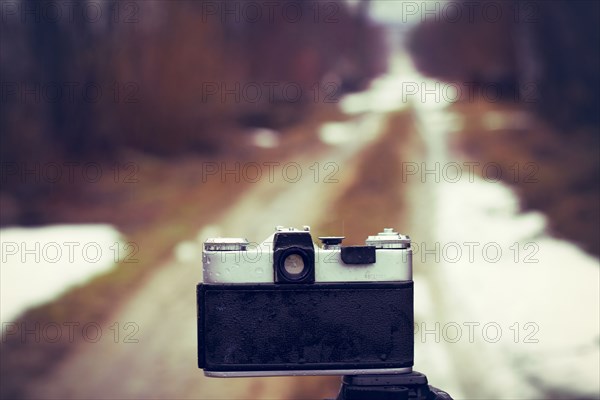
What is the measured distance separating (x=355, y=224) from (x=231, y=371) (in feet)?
27.5

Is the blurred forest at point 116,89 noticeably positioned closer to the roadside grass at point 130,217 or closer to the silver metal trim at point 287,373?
the roadside grass at point 130,217

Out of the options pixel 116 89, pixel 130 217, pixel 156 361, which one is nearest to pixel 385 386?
pixel 156 361

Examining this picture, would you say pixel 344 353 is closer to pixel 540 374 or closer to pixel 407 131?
pixel 540 374

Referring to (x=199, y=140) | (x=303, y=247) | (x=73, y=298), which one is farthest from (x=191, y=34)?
(x=303, y=247)

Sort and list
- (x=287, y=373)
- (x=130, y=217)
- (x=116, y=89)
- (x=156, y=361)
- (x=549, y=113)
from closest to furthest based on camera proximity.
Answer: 1. (x=287, y=373)
2. (x=156, y=361)
3. (x=130, y=217)
4. (x=116, y=89)
5. (x=549, y=113)

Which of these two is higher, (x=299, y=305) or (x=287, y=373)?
(x=299, y=305)

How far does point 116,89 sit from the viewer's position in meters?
16.0

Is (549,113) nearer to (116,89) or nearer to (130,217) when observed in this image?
(116,89)

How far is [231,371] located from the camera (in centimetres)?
282

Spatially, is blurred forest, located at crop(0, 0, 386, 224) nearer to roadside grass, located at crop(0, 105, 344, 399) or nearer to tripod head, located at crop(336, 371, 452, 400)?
roadside grass, located at crop(0, 105, 344, 399)

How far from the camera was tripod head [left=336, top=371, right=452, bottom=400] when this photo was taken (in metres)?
2.90

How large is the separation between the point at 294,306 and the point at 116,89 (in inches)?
538

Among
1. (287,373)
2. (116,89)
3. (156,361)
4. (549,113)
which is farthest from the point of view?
(549,113)

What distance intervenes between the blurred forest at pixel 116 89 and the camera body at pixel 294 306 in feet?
29.6
